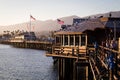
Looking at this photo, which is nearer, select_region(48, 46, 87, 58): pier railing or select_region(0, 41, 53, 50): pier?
select_region(48, 46, 87, 58): pier railing

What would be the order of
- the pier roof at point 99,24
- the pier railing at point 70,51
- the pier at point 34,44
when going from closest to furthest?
the pier railing at point 70,51 → the pier roof at point 99,24 → the pier at point 34,44

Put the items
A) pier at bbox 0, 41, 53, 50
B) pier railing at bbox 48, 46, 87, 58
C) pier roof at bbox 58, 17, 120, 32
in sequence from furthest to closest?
pier at bbox 0, 41, 53, 50 → pier roof at bbox 58, 17, 120, 32 → pier railing at bbox 48, 46, 87, 58

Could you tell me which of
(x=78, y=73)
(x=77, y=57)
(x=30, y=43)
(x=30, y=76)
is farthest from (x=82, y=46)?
(x=30, y=43)

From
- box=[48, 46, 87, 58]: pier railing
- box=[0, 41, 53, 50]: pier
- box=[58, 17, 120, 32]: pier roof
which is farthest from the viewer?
box=[0, 41, 53, 50]: pier

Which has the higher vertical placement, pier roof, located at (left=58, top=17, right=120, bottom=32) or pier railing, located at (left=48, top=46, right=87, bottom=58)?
pier roof, located at (left=58, top=17, right=120, bottom=32)

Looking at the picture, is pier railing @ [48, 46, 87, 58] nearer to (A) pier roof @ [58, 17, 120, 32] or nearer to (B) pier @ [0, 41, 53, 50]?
(A) pier roof @ [58, 17, 120, 32]

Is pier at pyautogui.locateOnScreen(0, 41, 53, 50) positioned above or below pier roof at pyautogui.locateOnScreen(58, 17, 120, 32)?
below

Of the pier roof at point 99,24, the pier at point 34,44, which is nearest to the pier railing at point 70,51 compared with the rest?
the pier roof at point 99,24

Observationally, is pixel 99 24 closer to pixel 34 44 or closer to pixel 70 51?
pixel 70 51

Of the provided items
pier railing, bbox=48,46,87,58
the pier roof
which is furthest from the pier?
the pier roof

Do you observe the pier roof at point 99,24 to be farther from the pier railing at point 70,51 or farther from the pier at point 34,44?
the pier at point 34,44

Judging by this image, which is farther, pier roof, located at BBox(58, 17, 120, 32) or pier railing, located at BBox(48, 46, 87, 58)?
pier roof, located at BBox(58, 17, 120, 32)

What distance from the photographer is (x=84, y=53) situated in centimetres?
3219

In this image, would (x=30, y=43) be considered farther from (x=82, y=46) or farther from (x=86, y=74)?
(x=86, y=74)
